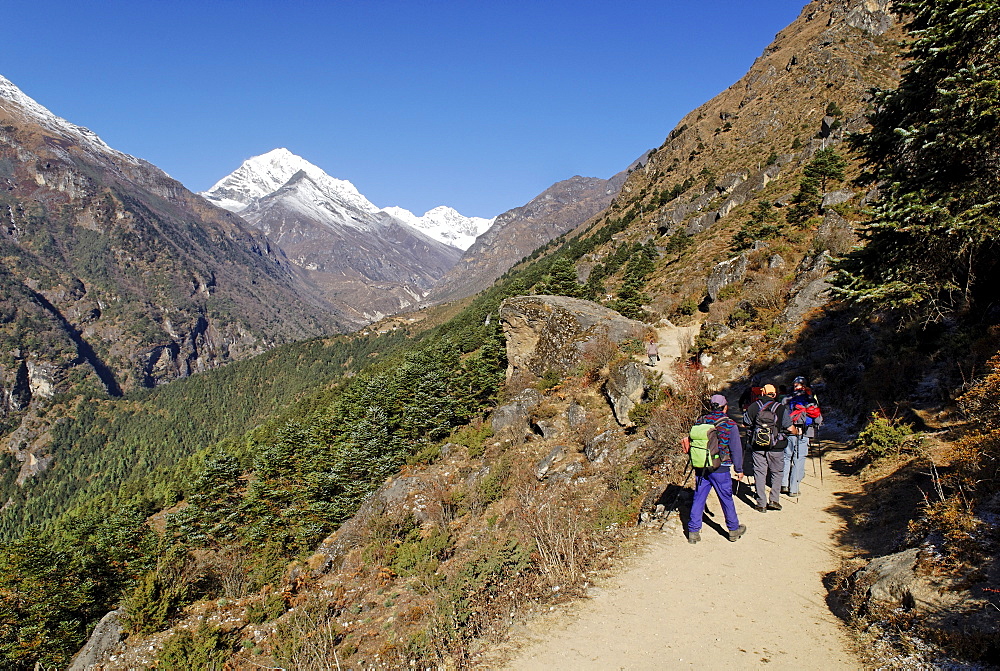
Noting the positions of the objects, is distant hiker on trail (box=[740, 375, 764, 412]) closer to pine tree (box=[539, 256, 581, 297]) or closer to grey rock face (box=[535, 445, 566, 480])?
grey rock face (box=[535, 445, 566, 480])

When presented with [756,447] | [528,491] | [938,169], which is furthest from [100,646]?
[938,169]

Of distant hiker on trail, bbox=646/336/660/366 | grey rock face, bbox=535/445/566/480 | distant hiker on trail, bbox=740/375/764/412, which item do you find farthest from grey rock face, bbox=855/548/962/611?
distant hiker on trail, bbox=646/336/660/366

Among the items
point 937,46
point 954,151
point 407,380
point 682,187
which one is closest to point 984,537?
point 954,151

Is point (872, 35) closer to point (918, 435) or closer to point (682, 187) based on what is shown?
point (682, 187)

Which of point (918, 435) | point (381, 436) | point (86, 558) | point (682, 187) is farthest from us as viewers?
point (682, 187)

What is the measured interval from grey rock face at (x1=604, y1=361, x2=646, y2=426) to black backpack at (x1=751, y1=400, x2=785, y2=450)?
539cm

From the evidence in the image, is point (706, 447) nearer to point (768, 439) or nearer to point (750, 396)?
point (768, 439)

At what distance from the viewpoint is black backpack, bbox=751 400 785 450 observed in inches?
322

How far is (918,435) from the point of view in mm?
8586

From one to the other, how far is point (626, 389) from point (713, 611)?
27.6ft

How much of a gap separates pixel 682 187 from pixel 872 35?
81.6ft

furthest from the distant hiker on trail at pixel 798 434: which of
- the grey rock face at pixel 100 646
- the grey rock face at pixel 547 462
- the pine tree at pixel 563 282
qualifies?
the pine tree at pixel 563 282

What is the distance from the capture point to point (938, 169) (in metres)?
8.34

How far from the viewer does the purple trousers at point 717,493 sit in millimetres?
7449
